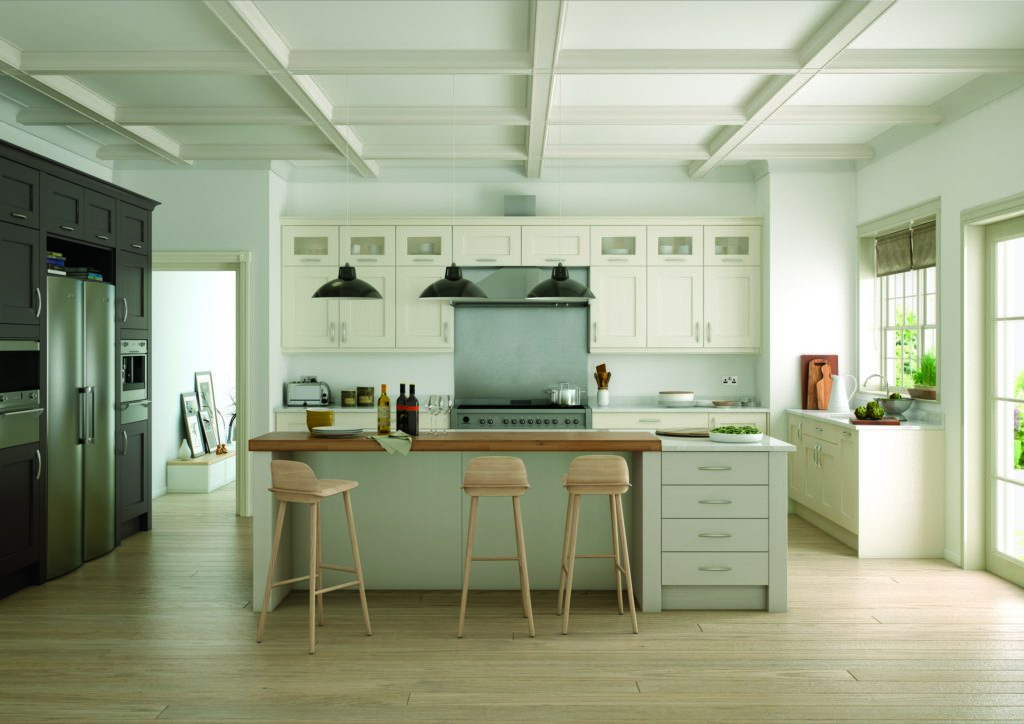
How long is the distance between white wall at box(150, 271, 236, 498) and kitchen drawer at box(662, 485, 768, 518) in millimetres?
4853

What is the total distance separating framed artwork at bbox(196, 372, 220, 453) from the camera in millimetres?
8641

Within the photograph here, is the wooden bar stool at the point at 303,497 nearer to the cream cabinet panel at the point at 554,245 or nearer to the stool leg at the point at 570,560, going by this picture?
the stool leg at the point at 570,560

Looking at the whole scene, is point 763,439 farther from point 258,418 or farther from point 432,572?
point 258,418

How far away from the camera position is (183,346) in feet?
27.6

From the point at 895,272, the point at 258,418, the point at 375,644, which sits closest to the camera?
the point at 375,644

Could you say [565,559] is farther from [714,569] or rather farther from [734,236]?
[734,236]

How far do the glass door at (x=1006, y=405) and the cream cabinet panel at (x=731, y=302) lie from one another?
223 cm

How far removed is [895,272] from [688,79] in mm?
2718

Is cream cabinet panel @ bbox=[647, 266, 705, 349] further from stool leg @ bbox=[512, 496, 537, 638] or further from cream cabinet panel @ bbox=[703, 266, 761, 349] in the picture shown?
stool leg @ bbox=[512, 496, 537, 638]

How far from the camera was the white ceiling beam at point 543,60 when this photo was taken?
3.60 meters

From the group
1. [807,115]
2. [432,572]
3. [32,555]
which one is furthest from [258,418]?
[807,115]

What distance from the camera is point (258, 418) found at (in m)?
6.91

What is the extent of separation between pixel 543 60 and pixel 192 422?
5.89m

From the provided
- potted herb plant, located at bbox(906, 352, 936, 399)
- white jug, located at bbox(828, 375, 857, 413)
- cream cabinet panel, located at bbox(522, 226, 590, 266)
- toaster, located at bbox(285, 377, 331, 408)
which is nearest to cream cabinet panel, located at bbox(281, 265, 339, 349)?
toaster, located at bbox(285, 377, 331, 408)
